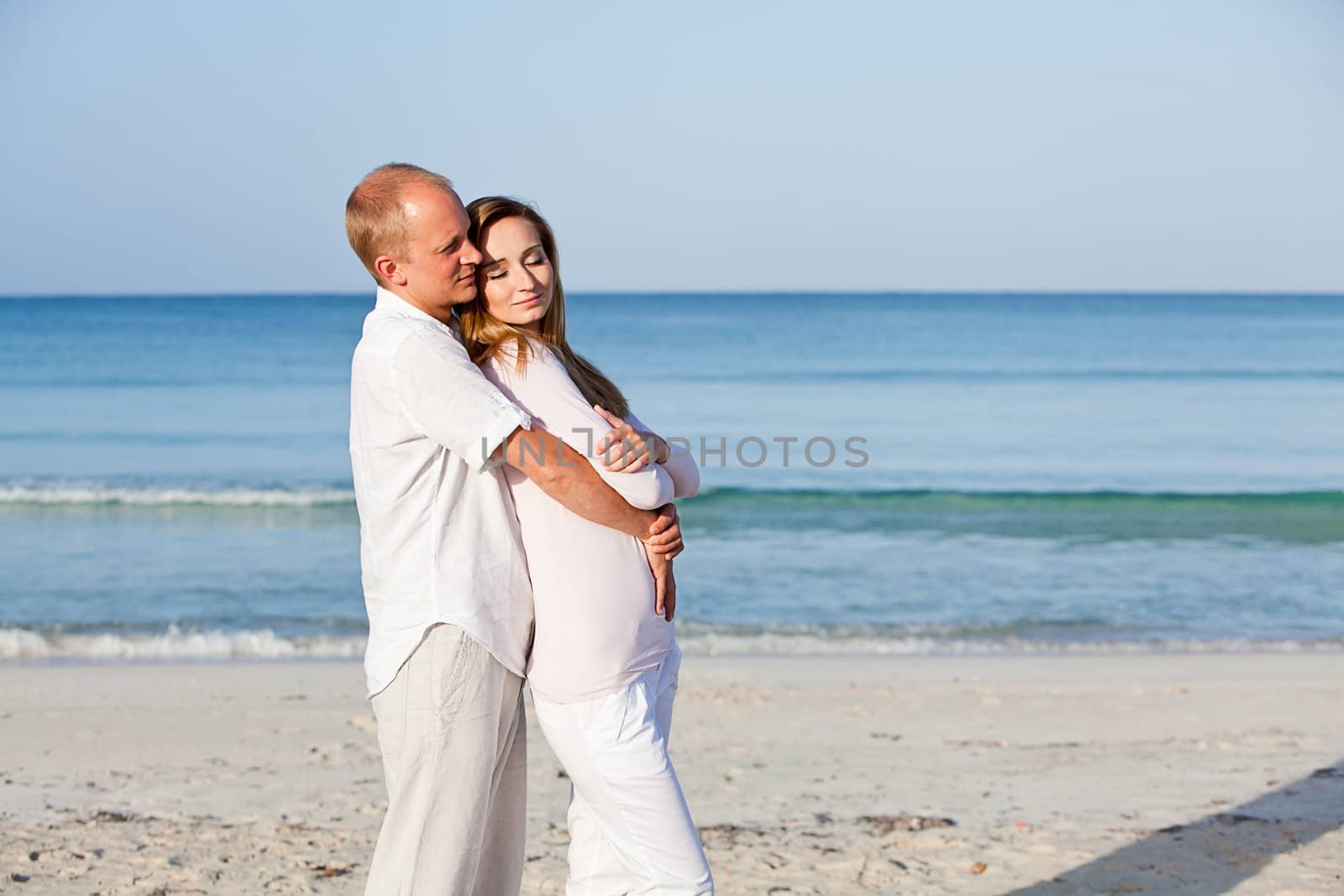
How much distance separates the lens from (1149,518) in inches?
516

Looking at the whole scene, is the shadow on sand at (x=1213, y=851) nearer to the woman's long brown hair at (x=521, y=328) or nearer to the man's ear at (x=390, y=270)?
the woman's long brown hair at (x=521, y=328)

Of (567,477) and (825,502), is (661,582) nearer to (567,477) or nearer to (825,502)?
(567,477)

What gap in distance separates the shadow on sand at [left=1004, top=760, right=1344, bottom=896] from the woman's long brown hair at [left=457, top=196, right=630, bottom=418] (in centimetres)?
233

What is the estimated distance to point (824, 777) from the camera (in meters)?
5.16

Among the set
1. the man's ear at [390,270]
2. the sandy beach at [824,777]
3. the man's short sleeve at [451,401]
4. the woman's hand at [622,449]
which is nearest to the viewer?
the man's short sleeve at [451,401]

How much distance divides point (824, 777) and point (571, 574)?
3046mm

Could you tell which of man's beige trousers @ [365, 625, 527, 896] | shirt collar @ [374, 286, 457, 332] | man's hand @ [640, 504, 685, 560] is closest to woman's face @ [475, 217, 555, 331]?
shirt collar @ [374, 286, 457, 332]

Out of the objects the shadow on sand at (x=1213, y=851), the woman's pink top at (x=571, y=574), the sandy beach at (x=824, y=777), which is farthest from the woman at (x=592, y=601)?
the shadow on sand at (x=1213, y=851)

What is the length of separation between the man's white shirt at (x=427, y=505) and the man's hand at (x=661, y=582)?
265mm

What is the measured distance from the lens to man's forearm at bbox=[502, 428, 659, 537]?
2.32 meters

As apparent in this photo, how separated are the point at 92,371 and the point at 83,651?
2509cm

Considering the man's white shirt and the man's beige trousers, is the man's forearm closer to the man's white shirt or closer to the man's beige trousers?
the man's white shirt

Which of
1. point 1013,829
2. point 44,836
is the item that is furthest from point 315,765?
point 1013,829

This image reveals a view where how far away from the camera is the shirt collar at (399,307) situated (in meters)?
2.49
